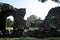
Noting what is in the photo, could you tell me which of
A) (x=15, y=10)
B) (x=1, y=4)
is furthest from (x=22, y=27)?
(x=1, y=4)

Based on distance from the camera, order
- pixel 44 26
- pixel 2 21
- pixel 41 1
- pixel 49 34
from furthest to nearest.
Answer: pixel 2 21, pixel 44 26, pixel 41 1, pixel 49 34

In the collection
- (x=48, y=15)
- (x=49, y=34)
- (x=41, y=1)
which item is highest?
(x=41, y=1)

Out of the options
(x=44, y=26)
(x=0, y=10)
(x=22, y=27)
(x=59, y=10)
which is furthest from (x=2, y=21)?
(x=59, y=10)

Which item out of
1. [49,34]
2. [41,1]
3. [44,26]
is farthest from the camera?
[44,26]

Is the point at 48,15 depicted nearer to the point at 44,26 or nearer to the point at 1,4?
the point at 44,26

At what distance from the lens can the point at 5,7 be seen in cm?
2370

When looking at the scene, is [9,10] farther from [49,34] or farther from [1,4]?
[49,34]

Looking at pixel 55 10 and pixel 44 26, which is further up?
pixel 55 10

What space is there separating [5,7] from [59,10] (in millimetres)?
6756

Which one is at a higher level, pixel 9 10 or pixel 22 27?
pixel 9 10

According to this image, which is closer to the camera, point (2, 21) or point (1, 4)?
point (1, 4)

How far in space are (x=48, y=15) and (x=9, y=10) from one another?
16.5 ft

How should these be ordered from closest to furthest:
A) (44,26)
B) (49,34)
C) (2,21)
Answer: (49,34), (44,26), (2,21)

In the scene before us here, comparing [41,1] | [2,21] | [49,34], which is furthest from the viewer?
[2,21]
